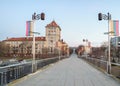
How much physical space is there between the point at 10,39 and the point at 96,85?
620ft

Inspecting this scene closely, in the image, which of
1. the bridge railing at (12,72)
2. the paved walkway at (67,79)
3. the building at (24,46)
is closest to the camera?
the bridge railing at (12,72)

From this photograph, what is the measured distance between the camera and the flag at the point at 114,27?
2227 cm

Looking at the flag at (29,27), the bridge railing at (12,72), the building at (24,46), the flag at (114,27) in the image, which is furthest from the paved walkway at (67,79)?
the building at (24,46)

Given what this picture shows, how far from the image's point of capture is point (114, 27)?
73.9ft

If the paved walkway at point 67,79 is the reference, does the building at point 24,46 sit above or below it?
above

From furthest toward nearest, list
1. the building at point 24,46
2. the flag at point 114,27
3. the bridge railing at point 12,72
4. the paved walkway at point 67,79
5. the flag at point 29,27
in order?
the building at point 24,46 → the flag at point 114,27 → the flag at point 29,27 → the paved walkway at point 67,79 → the bridge railing at point 12,72

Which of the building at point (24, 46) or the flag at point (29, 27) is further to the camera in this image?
the building at point (24, 46)

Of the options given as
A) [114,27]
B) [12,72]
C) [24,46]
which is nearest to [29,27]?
[114,27]

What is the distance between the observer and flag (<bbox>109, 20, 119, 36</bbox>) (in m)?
22.3

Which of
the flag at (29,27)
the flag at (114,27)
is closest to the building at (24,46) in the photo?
the flag at (29,27)

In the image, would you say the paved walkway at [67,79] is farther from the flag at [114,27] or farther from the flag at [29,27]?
the flag at [114,27]

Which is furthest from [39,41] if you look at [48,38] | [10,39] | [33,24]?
[33,24]

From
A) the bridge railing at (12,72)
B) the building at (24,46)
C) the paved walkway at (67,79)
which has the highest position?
the building at (24,46)

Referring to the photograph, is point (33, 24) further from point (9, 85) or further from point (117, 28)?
point (9, 85)
